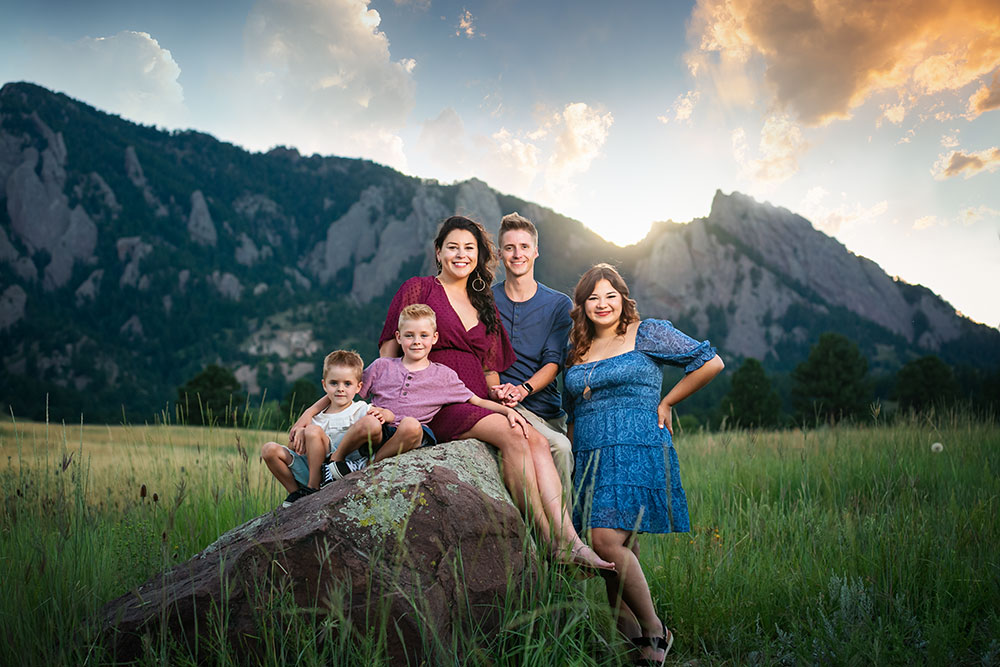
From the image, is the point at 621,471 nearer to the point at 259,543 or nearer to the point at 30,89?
the point at 259,543


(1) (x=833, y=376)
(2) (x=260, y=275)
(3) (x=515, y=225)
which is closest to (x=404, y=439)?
(3) (x=515, y=225)

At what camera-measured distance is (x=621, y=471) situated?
3.70 m

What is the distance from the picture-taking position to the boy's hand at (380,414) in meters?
3.63

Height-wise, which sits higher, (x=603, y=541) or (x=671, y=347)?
(x=671, y=347)

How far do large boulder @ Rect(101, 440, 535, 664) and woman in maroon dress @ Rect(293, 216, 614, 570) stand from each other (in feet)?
1.68

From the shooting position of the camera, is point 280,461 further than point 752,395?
No

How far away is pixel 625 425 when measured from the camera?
3.84 metres

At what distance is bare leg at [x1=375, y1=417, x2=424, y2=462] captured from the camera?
141 inches

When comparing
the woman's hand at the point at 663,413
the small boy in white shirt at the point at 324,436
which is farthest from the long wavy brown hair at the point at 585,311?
the small boy in white shirt at the point at 324,436

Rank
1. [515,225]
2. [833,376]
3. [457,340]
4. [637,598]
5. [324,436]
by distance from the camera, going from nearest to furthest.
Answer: [637,598] → [324,436] → [457,340] → [515,225] → [833,376]

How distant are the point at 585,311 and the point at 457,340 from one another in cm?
101

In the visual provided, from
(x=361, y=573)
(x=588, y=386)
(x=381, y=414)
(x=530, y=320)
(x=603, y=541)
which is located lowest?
(x=603, y=541)

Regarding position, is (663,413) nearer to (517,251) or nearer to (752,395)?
(517,251)

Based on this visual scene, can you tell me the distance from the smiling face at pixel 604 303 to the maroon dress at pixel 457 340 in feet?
2.87
